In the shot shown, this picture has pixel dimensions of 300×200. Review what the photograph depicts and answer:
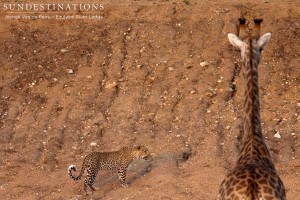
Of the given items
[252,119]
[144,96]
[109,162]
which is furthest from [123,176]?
[252,119]

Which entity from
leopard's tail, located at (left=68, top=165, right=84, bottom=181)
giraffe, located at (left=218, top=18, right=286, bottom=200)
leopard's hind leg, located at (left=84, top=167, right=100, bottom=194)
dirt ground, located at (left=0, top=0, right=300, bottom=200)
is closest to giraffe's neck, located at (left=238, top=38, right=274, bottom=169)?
giraffe, located at (left=218, top=18, right=286, bottom=200)

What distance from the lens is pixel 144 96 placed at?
14.4m

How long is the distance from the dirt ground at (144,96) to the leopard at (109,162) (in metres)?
0.25

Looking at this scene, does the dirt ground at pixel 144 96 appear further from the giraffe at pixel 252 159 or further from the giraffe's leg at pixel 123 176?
the giraffe at pixel 252 159

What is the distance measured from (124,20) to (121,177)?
19.1 feet

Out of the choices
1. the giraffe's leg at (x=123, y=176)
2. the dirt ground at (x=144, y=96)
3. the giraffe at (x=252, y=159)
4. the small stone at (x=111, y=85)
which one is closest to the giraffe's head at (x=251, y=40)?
the giraffe at (x=252, y=159)

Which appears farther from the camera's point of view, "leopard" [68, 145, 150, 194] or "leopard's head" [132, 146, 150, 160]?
"leopard's head" [132, 146, 150, 160]

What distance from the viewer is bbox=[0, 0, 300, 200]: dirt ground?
1205 centimetres

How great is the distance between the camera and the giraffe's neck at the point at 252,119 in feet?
28.7

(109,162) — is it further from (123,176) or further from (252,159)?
(252,159)

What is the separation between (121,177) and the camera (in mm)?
11773

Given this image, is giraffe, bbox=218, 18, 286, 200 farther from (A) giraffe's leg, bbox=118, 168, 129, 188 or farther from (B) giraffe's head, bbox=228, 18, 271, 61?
(A) giraffe's leg, bbox=118, 168, 129, 188

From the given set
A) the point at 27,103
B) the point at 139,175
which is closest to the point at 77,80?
the point at 27,103

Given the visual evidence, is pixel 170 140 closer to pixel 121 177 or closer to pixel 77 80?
pixel 121 177
